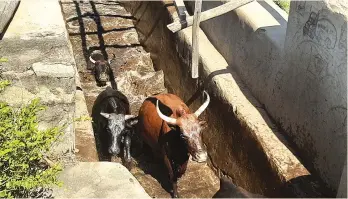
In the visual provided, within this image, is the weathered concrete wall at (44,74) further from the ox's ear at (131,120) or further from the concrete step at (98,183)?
the ox's ear at (131,120)

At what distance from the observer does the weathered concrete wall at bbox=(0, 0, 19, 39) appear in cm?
537

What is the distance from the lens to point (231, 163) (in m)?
7.49

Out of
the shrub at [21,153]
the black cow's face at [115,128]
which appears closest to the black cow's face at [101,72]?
the black cow's face at [115,128]

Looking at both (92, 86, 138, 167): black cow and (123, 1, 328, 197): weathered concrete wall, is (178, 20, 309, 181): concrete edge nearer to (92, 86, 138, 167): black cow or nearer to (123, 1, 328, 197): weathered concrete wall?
(123, 1, 328, 197): weathered concrete wall

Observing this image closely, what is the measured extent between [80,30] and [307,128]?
337 inches

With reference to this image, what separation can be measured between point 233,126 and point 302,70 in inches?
61.8

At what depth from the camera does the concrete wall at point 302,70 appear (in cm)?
551

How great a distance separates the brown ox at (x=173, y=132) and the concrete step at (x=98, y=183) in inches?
70.5

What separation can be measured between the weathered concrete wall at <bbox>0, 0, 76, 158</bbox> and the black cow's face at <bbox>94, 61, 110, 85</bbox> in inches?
198

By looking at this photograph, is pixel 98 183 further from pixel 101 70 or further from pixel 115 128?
pixel 101 70

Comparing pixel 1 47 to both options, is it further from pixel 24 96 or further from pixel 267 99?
pixel 267 99

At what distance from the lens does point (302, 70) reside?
6340 millimetres

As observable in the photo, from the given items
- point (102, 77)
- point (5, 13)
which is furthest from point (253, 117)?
point (102, 77)

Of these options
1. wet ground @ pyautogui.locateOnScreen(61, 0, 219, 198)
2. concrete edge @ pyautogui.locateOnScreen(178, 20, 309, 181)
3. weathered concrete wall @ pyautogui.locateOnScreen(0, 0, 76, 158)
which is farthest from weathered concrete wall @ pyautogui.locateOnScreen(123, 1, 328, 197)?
weathered concrete wall @ pyautogui.locateOnScreen(0, 0, 76, 158)
